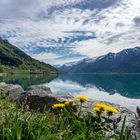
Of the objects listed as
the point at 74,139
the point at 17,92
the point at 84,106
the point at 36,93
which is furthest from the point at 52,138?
the point at 17,92

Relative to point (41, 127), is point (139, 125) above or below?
above

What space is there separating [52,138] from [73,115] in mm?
2182

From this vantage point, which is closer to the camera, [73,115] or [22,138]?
[22,138]

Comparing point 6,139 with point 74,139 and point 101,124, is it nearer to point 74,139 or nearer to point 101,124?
point 74,139

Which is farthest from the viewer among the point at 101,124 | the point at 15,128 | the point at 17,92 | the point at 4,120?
the point at 17,92

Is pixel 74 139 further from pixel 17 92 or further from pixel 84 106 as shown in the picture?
pixel 17 92

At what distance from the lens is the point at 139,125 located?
343 cm

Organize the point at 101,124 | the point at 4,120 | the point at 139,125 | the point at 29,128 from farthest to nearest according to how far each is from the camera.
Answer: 1. the point at 101,124
2. the point at 4,120
3. the point at 29,128
4. the point at 139,125

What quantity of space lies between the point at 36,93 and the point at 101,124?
807 centimetres

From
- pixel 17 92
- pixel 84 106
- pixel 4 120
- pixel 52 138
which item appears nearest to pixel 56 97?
pixel 84 106

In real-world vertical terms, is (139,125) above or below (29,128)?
above

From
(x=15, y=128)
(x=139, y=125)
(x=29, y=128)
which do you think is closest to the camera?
(x=139, y=125)

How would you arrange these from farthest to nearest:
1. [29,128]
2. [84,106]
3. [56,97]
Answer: [56,97], [84,106], [29,128]

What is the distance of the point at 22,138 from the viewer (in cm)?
536
